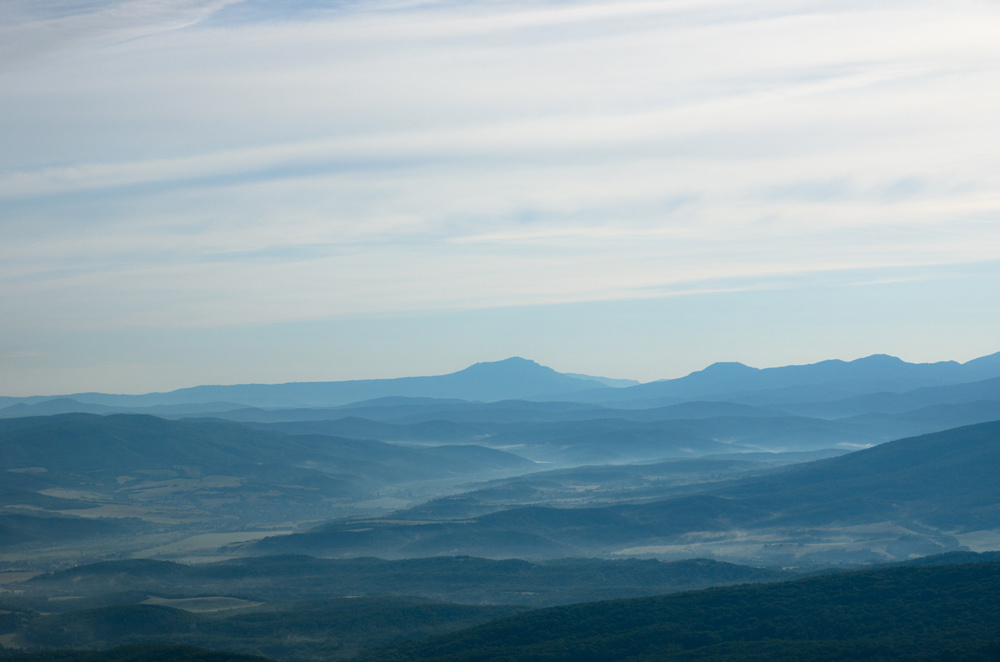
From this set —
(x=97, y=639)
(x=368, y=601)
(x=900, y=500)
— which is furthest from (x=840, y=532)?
(x=97, y=639)

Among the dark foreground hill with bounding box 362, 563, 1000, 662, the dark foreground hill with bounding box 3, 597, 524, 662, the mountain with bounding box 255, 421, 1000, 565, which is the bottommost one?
the mountain with bounding box 255, 421, 1000, 565

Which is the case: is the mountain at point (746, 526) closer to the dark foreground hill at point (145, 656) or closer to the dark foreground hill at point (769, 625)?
the dark foreground hill at point (769, 625)

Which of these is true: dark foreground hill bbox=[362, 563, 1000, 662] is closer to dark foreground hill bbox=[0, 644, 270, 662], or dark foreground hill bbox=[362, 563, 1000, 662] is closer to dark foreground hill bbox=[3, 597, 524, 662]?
dark foreground hill bbox=[3, 597, 524, 662]

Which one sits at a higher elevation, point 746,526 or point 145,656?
point 145,656

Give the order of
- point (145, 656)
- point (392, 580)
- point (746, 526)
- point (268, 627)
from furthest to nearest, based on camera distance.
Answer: point (746, 526) < point (392, 580) < point (268, 627) < point (145, 656)

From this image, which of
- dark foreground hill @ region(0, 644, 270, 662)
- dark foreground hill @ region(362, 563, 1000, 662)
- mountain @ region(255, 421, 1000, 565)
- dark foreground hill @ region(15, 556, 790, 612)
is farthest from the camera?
mountain @ region(255, 421, 1000, 565)

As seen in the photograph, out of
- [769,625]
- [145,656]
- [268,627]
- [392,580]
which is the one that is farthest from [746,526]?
[145,656]

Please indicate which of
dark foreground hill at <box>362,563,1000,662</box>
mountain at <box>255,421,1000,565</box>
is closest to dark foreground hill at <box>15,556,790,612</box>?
dark foreground hill at <box>362,563,1000,662</box>

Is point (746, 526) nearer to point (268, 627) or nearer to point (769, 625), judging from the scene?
point (769, 625)
